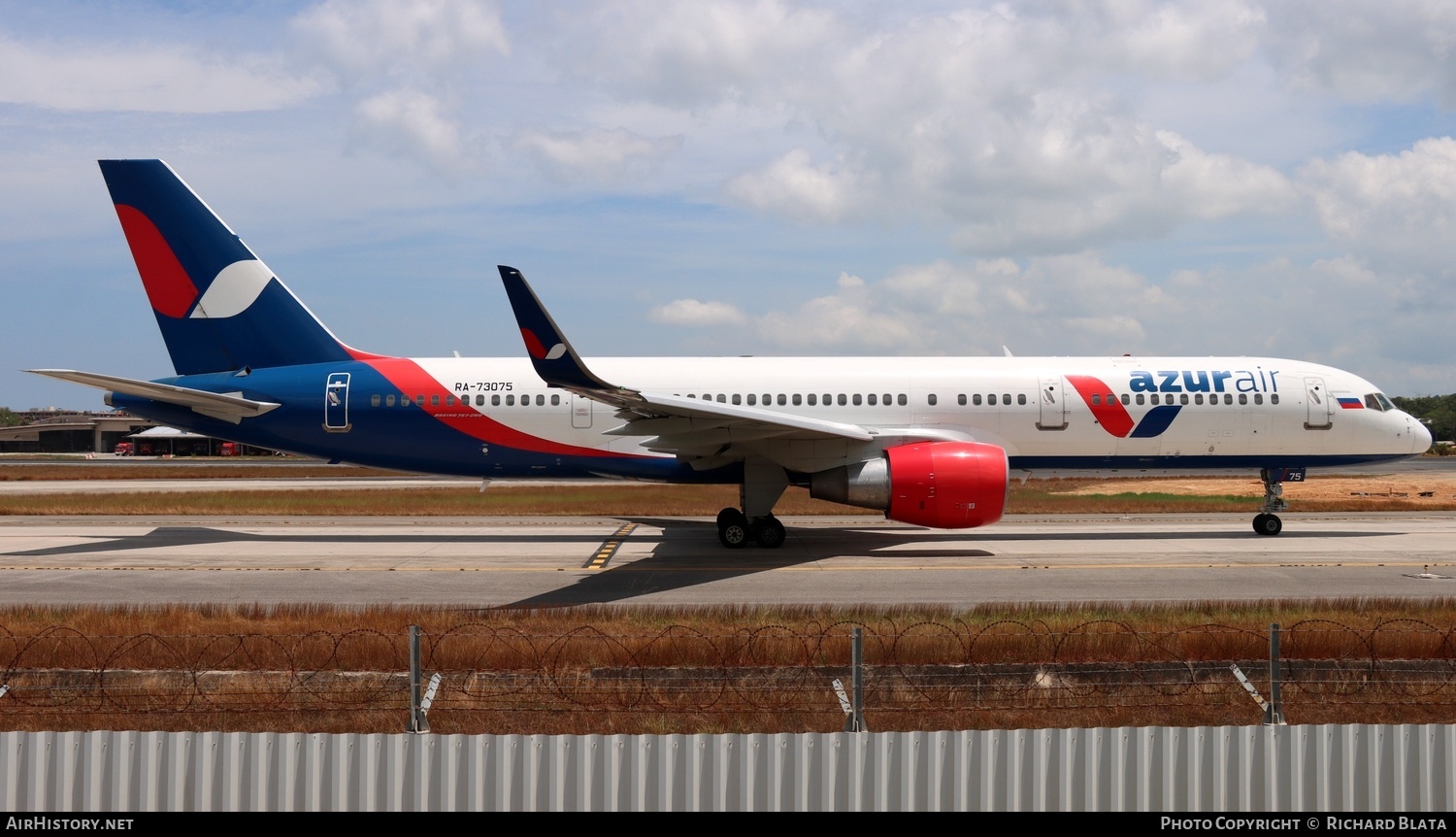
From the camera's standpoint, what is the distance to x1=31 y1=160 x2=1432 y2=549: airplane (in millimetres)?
23969

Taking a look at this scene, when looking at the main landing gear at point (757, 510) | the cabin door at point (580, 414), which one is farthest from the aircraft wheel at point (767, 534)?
the cabin door at point (580, 414)

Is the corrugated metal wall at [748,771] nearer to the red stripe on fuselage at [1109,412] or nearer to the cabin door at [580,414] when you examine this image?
the cabin door at [580,414]

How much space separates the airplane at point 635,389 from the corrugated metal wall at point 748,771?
52.5 feet

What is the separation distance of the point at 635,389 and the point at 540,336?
5.94 m

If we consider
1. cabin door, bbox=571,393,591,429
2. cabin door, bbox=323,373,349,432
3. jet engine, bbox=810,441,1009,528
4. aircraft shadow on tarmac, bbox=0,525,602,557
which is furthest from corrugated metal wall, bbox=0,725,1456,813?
cabin door, bbox=323,373,349,432

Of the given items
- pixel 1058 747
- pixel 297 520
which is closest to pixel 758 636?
pixel 1058 747

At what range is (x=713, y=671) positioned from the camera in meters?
10.5

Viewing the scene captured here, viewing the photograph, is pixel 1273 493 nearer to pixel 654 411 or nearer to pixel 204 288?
pixel 654 411

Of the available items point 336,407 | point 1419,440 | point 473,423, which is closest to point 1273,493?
point 1419,440

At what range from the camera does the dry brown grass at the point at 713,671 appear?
9.34 metres

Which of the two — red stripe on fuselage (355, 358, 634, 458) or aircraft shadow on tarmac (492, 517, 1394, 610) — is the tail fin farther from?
aircraft shadow on tarmac (492, 517, 1394, 610)

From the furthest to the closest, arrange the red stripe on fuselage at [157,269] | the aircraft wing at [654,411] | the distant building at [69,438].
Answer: the distant building at [69,438]
the red stripe on fuselage at [157,269]
the aircraft wing at [654,411]
